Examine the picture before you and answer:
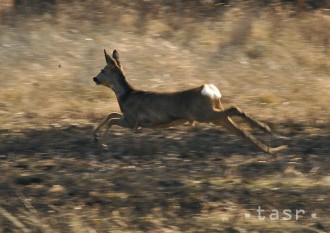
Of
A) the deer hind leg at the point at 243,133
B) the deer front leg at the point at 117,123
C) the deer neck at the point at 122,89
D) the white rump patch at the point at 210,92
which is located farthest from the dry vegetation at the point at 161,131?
the white rump patch at the point at 210,92

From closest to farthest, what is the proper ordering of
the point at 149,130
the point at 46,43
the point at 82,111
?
the point at 149,130, the point at 82,111, the point at 46,43

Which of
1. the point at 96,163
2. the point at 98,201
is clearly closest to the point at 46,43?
the point at 96,163

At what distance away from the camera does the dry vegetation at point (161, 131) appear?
974 centimetres

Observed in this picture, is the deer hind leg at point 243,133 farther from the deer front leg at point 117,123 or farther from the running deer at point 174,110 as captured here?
the deer front leg at point 117,123

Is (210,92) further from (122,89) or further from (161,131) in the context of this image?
(161,131)

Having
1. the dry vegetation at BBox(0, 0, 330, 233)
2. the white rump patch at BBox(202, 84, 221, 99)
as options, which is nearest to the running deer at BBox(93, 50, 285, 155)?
the white rump patch at BBox(202, 84, 221, 99)

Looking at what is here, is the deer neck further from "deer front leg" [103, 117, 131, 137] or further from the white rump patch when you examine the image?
the white rump patch

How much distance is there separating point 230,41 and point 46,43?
10.5ft

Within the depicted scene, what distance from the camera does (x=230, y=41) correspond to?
16922mm

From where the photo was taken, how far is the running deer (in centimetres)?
1151

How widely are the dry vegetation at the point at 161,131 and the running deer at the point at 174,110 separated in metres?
0.31

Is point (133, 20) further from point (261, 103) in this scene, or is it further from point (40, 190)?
point (40, 190)

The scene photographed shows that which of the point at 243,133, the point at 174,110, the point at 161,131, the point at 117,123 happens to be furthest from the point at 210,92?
the point at 161,131

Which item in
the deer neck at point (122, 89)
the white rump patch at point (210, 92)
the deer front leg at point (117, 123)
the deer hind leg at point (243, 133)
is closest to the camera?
the white rump patch at point (210, 92)
